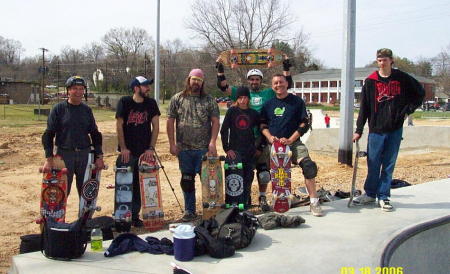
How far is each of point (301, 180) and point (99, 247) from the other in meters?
6.10

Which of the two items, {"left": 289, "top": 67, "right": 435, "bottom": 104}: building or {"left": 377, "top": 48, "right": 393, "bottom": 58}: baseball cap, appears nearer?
{"left": 377, "top": 48, "right": 393, "bottom": 58}: baseball cap

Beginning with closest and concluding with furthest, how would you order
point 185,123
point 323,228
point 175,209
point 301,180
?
1. point 323,228
2. point 185,123
3. point 175,209
4. point 301,180

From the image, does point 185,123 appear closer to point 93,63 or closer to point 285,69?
point 285,69

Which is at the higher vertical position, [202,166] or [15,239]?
[202,166]

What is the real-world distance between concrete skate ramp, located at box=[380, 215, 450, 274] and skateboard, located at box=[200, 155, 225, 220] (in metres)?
2.19

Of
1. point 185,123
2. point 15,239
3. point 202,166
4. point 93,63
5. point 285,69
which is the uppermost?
point 93,63

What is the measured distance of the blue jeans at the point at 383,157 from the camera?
5.77m

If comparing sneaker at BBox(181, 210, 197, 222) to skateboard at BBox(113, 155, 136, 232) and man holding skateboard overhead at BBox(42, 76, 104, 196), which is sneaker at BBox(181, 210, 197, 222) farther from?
man holding skateboard overhead at BBox(42, 76, 104, 196)

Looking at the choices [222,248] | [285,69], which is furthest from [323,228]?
[285,69]

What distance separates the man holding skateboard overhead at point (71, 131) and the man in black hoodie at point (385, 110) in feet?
11.6

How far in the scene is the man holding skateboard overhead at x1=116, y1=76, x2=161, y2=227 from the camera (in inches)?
211

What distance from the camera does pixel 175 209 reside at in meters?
6.91
